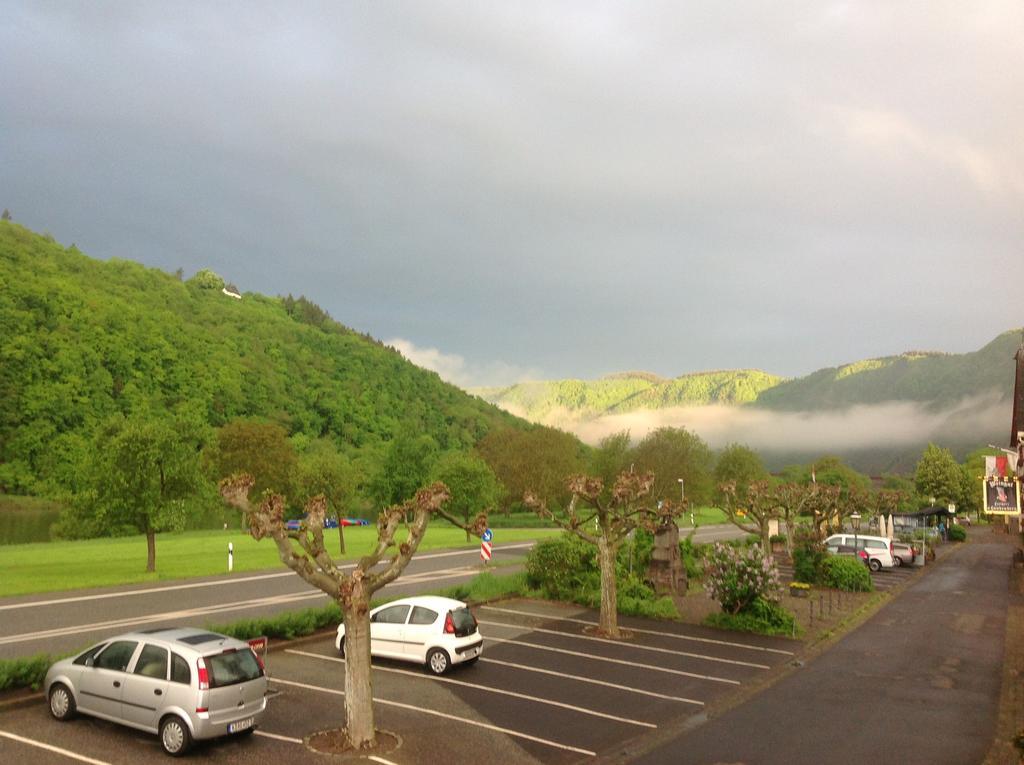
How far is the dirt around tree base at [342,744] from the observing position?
36.3ft

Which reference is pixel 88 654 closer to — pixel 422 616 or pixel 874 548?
pixel 422 616

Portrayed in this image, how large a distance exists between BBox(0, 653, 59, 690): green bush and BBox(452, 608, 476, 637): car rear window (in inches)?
305

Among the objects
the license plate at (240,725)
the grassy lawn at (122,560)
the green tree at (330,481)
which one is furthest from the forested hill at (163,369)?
the license plate at (240,725)

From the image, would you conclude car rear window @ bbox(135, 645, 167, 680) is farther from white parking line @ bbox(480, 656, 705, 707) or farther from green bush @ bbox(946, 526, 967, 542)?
green bush @ bbox(946, 526, 967, 542)

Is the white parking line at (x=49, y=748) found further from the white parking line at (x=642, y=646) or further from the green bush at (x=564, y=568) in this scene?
the green bush at (x=564, y=568)

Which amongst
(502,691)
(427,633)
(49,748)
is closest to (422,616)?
(427,633)

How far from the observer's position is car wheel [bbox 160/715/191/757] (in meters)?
10.6

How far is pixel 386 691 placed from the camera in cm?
1460

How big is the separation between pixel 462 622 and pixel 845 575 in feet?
69.1

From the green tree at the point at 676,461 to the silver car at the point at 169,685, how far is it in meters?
84.7

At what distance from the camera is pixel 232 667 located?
11180 mm

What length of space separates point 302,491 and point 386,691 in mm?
34854

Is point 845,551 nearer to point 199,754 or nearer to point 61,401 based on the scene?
point 199,754

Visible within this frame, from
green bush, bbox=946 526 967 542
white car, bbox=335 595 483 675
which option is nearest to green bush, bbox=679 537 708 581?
white car, bbox=335 595 483 675
